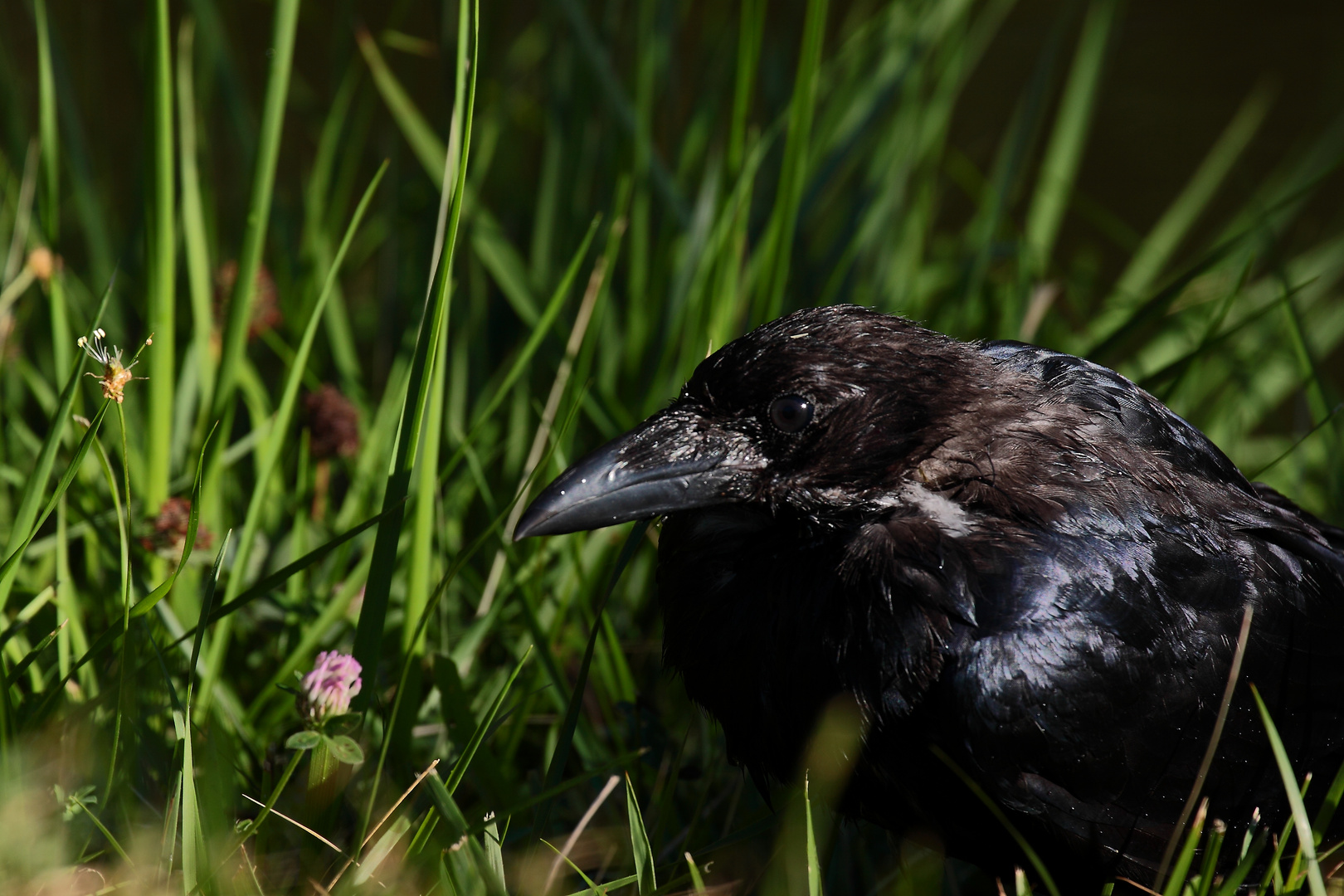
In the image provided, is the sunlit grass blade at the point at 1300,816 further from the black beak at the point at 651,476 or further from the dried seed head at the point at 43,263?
the dried seed head at the point at 43,263

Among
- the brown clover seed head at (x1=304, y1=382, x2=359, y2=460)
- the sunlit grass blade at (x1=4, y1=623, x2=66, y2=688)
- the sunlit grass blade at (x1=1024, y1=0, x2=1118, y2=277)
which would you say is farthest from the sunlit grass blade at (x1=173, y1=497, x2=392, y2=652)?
the sunlit grass blade at (x1=1024, y1=0, x2=1118, y2=277)

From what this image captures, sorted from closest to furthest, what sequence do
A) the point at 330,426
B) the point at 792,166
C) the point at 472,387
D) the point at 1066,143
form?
the point at 792,166 → the point at 330,426 → the point at 472,387 → the point at 1066,143

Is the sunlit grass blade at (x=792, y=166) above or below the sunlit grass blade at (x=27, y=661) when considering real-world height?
above

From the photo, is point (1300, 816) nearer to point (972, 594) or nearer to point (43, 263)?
point (972, 594)

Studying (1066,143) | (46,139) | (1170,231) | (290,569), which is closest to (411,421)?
(290,569)

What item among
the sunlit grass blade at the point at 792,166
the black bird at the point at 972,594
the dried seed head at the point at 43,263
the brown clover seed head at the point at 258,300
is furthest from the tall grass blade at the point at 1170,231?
the dried seed head at the point at 43,263

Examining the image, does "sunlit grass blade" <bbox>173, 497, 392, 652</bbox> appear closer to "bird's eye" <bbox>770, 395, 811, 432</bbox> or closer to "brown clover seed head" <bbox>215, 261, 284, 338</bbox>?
"bird's eye" <bbox>770, 395, 811, 432</bbox>
